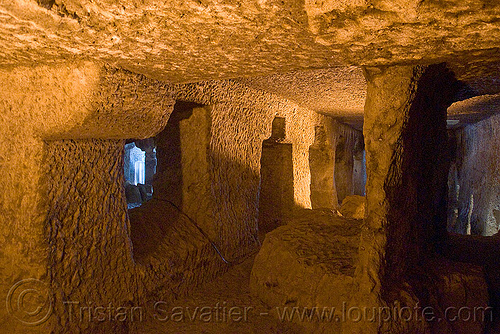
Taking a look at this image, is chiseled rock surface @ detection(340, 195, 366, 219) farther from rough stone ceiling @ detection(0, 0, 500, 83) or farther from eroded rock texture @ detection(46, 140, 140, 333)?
rough stone ceiling @ detection(0, 0, 500, 83)

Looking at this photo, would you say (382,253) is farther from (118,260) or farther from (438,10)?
(118,260)

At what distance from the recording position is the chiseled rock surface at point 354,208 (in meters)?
5.37

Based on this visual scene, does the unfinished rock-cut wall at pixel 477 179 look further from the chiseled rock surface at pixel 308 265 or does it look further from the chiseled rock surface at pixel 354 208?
the chiseled rock surface at pixel 308 265

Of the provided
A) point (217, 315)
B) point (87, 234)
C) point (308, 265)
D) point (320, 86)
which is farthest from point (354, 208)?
point (87, 234)

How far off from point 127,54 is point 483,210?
620cm

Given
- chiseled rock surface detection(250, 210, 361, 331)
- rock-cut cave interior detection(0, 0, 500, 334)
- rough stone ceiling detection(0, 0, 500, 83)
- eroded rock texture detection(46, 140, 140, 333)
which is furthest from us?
chiseled rock surface detection(250, 210, 361, 331)

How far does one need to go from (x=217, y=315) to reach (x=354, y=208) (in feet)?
12.0

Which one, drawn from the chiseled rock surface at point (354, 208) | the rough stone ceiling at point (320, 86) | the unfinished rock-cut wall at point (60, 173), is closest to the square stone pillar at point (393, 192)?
the rough stone ceiling at point (320, 86)

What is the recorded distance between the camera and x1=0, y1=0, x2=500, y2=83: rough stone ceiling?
1002mm

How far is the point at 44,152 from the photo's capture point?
1.71 metres

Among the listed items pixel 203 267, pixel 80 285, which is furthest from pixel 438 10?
pixel 203 267
